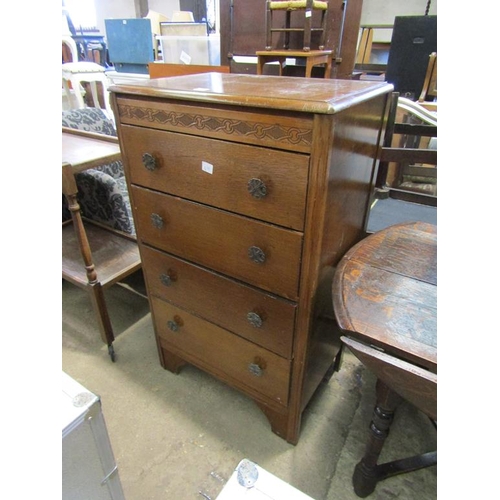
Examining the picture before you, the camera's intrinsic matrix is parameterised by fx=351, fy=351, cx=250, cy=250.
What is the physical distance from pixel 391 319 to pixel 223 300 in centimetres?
52

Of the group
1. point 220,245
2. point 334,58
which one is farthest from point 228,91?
point 334,58

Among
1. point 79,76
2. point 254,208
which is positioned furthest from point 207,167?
point 79,76

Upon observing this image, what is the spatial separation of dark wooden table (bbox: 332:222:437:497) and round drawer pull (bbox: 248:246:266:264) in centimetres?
19

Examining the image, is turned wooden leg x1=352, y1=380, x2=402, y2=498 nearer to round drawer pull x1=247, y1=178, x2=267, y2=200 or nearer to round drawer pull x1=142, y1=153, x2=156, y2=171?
round drawer pull x1=247, y1=178, x2=267, y2=200

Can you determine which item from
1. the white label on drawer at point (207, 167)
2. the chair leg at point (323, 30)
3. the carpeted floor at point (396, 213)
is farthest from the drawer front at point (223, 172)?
the chair leg at point (323, 30)

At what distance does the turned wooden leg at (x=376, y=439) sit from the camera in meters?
0.87

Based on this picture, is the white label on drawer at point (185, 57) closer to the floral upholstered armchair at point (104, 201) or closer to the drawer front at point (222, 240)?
the floral upholstered armchair at point (104, 201)

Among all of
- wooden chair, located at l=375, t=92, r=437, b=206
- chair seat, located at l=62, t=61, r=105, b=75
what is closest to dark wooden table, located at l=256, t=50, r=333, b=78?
wooden chair, located at l=375, t=92, r=437, b=206

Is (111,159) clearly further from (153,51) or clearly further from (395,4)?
(395,4)

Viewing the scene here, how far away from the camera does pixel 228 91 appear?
81cm

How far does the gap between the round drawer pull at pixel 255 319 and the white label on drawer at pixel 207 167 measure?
0.42 metres

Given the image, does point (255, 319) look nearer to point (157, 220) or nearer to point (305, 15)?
point (157, 220)

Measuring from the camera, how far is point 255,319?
101 centimetres
